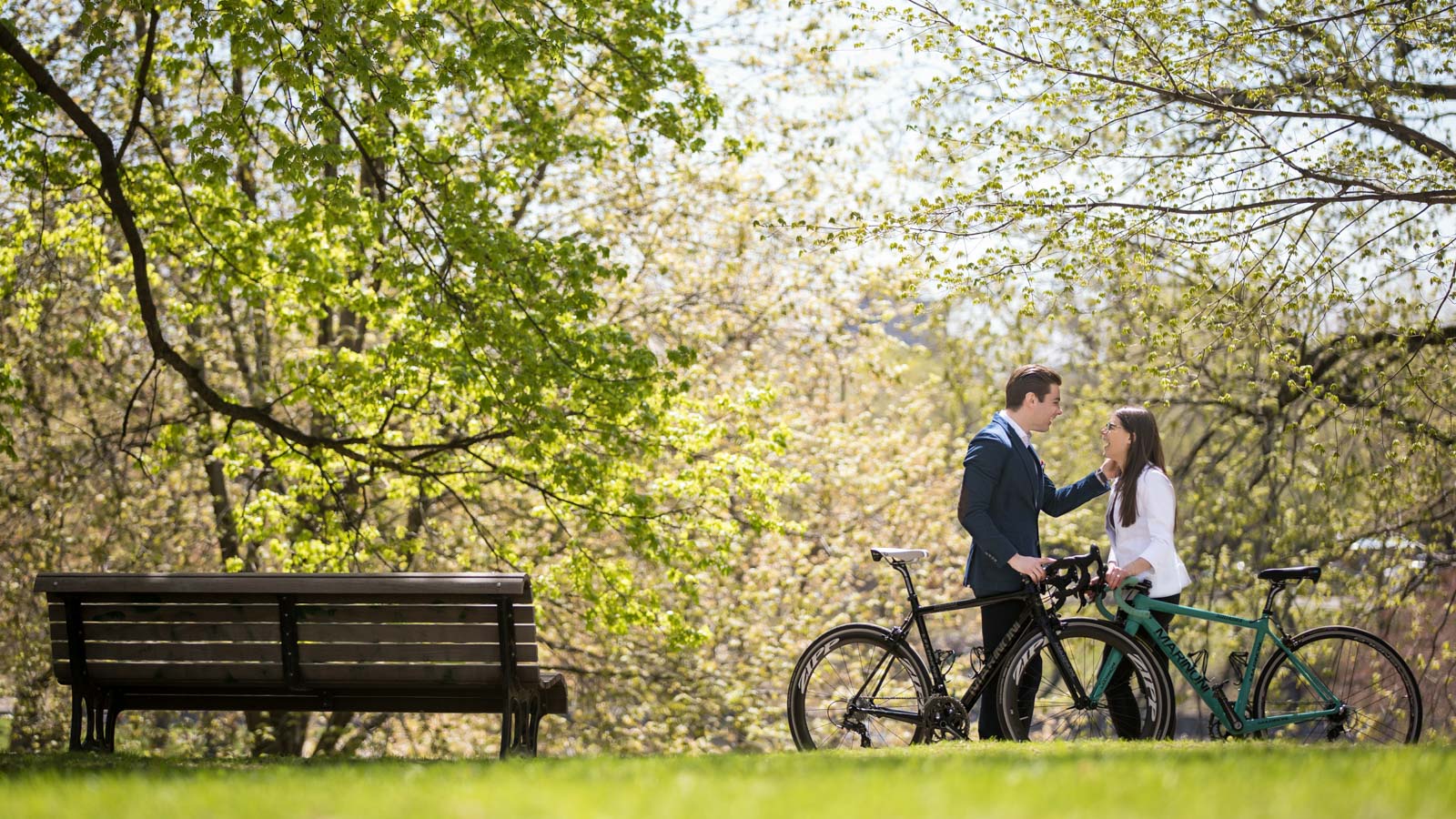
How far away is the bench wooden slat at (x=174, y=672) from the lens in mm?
7059

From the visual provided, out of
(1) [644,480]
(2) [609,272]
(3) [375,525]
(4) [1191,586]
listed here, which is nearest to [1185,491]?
(4) [1191,586]

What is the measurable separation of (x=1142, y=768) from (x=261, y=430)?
35.2 feet

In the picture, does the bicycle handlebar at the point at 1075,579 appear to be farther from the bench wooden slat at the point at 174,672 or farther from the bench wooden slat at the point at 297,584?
the bench wooden slat at the point at 174,672

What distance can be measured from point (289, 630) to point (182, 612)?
1.88 ft

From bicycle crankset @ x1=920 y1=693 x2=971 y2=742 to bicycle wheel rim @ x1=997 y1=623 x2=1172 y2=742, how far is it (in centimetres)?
20

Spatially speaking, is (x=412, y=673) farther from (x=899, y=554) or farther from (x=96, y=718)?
(x=899, y=554)

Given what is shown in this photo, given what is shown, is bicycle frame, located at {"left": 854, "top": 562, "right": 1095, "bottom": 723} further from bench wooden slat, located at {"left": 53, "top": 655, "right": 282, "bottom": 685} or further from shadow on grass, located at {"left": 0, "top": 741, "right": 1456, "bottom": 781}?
bench wooden slat, located at {"left": 53, "top": 655, "right": 282, "bottom": 685}

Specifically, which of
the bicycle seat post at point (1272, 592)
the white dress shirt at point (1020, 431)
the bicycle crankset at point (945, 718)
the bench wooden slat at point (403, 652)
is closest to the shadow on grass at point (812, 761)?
the bicycle crankset at point (945, 718)

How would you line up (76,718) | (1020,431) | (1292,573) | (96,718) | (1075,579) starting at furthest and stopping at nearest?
(96,718) < (76,718) < (1020,431) < (1075,579) < (1292,573)

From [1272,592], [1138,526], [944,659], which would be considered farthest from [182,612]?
[1272,592]

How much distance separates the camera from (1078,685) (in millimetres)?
6562

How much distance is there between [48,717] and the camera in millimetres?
14664

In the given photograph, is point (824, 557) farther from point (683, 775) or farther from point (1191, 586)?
point (683, 775)

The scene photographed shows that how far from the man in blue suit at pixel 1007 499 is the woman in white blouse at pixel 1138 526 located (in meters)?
0.16
